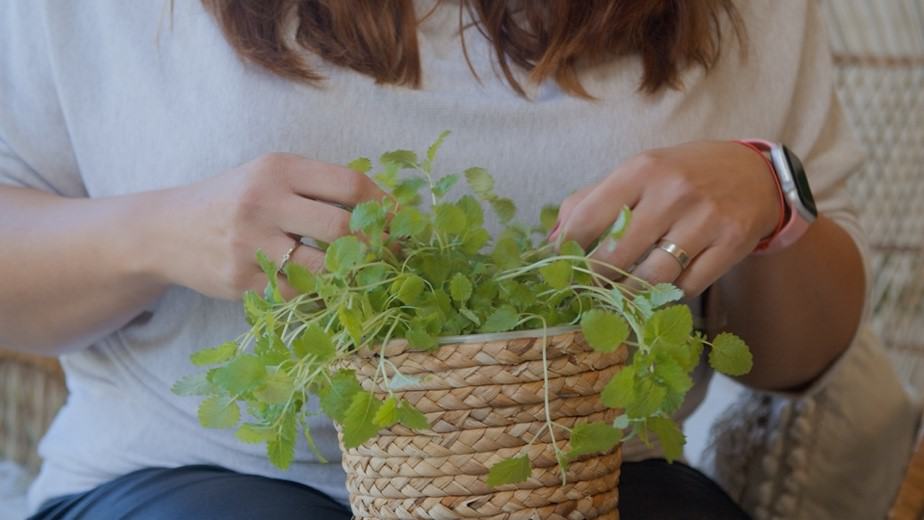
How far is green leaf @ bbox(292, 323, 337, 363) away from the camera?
56cm

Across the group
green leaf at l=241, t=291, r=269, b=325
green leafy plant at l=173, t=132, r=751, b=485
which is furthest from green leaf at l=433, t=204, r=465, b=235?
green leaf at l=241, t=291, r=269, b=325

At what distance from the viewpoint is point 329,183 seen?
2.26ft

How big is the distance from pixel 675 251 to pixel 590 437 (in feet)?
0.55

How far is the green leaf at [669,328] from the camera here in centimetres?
57

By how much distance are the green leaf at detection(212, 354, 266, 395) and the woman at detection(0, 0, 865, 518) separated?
0.24 metres

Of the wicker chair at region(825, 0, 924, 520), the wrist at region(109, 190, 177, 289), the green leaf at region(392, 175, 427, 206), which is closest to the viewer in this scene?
the green leaf at region(392, 175, 427, 206)

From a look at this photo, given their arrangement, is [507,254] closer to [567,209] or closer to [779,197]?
[567,209]

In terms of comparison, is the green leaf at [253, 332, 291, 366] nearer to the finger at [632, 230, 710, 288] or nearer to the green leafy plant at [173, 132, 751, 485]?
the green leafy plant at [173, 132, 751, 485]

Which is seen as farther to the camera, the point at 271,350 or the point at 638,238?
the point at 638,238

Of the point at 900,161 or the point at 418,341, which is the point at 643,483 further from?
the point at 900,161

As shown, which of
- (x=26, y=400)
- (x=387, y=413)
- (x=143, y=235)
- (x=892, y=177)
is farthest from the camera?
(x=892, y=177)

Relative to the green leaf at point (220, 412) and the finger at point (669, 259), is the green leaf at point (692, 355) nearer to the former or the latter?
the finger at point (669, 259)

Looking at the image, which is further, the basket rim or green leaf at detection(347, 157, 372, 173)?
green leaf at detection(347, 157, 372, 173)

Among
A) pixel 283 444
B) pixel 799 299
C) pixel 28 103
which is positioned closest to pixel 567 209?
pixel 283 444
